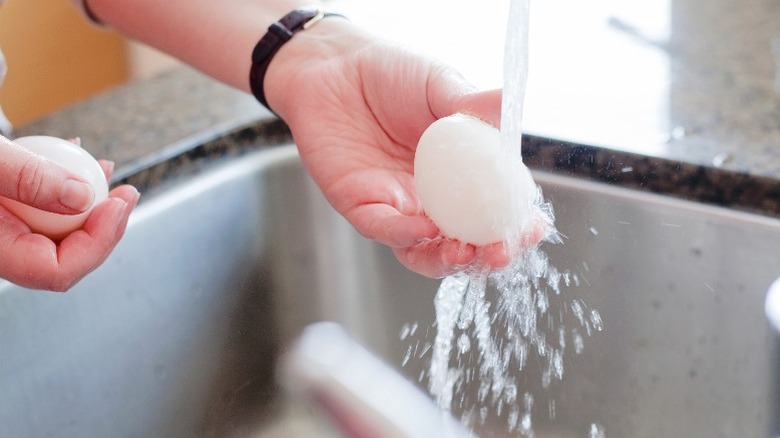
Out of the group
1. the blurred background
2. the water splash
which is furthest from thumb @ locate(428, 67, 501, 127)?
the blurred background

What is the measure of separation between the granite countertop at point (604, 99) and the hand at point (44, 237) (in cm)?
25

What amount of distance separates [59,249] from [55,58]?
1835 millimetres

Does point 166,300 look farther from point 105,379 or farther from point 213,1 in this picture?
point 213,1

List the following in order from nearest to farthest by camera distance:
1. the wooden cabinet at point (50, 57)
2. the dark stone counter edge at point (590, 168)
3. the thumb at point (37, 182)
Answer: the thumb at point (37, 182) < the dark stone counter edge at point (590, 168) < the wooden cabinet at point (50, 57)

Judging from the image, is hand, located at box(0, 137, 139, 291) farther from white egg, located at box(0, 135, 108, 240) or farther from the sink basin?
the sink basin

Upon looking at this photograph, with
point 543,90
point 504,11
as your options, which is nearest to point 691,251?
point 543,90

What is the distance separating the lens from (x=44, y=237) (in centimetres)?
71

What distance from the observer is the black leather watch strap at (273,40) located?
0.89 metres

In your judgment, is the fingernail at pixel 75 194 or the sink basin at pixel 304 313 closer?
the fingernail at pixel 75 194

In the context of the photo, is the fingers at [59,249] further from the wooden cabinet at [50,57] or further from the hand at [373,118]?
the wooden cabinet at [50,57]

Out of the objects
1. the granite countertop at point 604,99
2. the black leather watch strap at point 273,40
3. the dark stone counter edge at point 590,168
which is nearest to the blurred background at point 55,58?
the granite countertop at point 604,99

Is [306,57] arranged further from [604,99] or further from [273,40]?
[604,99]

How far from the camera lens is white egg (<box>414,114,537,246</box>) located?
668 millimetres

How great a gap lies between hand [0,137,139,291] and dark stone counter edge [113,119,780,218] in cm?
24
